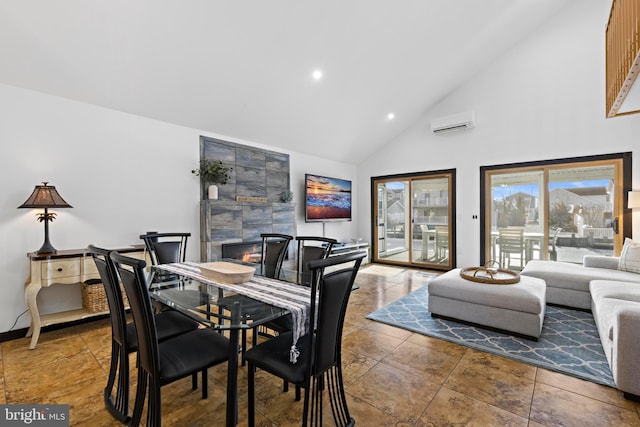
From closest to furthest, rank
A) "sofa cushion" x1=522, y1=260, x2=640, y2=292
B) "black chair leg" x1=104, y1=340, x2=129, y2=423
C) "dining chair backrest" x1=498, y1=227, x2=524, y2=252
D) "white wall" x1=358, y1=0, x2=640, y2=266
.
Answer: "black chair leg" x1=104, y1=340, x2=129, y2=423 < "sofa cushion" x1=522, y1=260, x2=640, y2=292 < "white wall" x1=358, y1=0, x2=640, y2=266 < "dining chair backrest" x1=498, y1=227, x2=524, y2=252

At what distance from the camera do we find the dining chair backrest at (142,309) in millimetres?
1309

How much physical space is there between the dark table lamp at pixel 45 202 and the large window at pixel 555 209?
20.5 feet

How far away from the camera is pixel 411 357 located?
8.14ft

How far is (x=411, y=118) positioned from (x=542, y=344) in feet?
15.4

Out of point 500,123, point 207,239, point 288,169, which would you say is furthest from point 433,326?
point 500,123

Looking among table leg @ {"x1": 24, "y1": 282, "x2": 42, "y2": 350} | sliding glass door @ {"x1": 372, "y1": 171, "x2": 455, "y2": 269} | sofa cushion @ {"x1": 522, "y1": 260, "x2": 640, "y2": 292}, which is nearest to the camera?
table leg @ {"x1": 24, "y1": 282, "x2": 42, "y2": 350}

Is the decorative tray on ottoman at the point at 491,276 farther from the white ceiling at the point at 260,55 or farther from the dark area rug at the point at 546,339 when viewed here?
the white ceiling at the point at 260,55

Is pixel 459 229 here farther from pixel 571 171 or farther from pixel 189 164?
pixel 189 164

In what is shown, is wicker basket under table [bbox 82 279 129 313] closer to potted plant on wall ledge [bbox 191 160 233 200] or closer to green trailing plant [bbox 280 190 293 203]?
potted plant on wall ledge [bbox 191 160 233 200]

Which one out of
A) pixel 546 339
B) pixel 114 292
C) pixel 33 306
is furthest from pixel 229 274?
pixel 546 339

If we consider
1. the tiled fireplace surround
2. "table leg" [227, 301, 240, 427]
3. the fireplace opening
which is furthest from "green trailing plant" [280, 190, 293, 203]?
"table leg" [227, 301, 240, 427]

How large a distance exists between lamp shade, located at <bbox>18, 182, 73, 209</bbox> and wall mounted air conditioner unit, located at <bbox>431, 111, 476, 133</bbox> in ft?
19.5

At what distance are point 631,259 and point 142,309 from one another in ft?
16.8

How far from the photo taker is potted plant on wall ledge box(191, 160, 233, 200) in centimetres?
415
